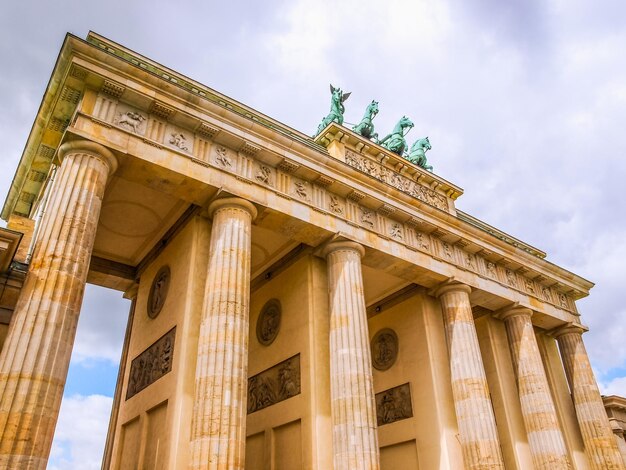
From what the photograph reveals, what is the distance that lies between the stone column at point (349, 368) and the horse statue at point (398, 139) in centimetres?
711

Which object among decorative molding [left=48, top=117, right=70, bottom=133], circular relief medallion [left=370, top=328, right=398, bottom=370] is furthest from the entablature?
circular relief medallion [left=370, top=328, right=398, bottom=370]

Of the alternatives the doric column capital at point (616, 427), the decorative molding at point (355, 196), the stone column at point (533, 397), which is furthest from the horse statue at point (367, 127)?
the doric column capital at point (616, 427)

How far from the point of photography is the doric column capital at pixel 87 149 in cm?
1124

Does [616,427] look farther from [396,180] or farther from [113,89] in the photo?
[113,89]

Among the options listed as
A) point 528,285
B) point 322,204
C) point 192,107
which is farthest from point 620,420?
point 192,107

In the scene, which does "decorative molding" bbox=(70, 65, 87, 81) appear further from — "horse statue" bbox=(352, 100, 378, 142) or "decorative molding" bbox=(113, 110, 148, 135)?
"horse statue" bbox=(352, 100, 378, 142)

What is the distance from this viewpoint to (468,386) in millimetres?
16203

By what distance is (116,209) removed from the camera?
15.4 metres

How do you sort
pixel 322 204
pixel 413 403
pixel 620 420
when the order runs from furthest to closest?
1. pixel 620 420
2. pixel 413 403
3. pixel 322 204

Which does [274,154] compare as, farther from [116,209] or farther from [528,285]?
[528,285]

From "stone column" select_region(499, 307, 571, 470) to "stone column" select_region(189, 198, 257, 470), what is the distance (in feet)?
39.3

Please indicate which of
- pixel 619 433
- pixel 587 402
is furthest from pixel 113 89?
pixel 619 433

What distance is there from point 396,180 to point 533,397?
935cm

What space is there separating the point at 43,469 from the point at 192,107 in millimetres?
8814
